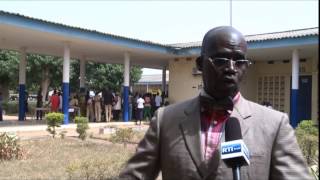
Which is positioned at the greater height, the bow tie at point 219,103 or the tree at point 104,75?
the tree at point 104,75

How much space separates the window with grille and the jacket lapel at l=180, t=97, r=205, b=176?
19.9 metres

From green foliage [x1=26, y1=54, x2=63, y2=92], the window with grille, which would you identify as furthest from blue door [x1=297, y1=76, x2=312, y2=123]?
green foliage [x1=26, y1=54, x2=63, y2=92]

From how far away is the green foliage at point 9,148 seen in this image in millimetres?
9713

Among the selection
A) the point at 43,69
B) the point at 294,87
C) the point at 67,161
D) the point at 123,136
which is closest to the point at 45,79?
the point at 43,69

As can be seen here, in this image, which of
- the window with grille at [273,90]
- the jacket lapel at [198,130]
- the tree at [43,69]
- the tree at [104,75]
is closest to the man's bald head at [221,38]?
the jacket lapel at [198,130]

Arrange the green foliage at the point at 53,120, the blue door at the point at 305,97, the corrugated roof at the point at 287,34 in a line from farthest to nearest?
1. the blue door at the point at 305,97
2. the corrugated roof at the point at 287,34
3. the green foliage at the point at 53,120

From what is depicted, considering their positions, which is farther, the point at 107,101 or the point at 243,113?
the point at 107,101

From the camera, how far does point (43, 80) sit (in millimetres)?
32188

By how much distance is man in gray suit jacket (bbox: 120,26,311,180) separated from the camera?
1.78m

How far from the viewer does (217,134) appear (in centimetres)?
187

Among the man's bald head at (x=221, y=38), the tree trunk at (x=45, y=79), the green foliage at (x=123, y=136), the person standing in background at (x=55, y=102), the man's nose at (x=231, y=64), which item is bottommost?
the green foliage at (x=123, y=136)

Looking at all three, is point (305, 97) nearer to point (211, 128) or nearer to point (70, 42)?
point (70, 42)

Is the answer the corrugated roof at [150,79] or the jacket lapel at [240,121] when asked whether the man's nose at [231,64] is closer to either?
the jacket lapel at [240,121]

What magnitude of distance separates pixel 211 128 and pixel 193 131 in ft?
0.23
